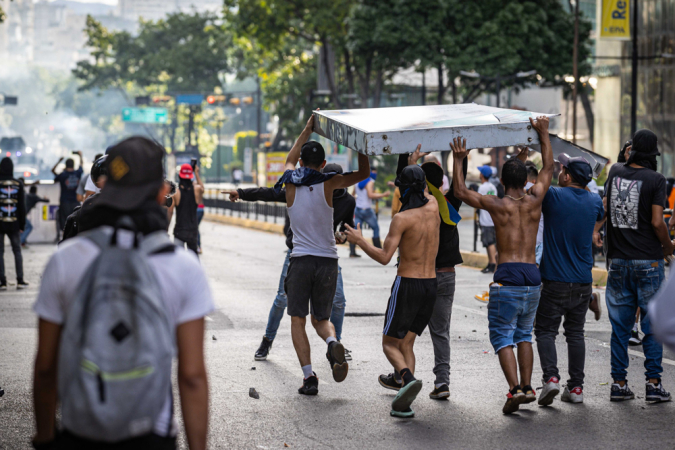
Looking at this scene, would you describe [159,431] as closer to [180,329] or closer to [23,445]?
[180,329]

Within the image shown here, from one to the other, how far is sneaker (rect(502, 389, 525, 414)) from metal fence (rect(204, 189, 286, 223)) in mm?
21361

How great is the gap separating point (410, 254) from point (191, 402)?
3.33 m

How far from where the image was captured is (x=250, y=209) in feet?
104

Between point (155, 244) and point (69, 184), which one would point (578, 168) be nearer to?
point (155, 244)

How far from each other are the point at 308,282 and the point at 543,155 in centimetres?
199

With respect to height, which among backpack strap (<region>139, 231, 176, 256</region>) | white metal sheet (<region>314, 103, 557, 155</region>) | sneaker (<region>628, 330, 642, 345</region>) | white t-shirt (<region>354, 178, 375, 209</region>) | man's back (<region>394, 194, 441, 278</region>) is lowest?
sneaker (<region>628, 330, 642, 345</region>)

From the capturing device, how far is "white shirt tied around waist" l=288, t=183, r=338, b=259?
637cm

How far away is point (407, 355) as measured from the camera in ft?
19.9

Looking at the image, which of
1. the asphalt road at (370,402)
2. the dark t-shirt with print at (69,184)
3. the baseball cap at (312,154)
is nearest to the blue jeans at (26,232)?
the dark t-shirt with print at (69,184)

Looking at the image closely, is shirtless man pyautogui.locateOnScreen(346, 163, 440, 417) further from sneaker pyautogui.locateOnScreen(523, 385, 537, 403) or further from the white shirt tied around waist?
sneaker pyautogui.locateOnScreen(523, 385, 537, 403)

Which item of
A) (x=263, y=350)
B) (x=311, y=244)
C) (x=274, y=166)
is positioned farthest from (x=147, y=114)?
(x=311, y=244)

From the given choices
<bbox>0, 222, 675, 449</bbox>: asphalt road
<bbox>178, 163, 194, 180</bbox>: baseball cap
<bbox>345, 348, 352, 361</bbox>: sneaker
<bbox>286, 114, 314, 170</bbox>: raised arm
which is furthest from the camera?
<bbox>178, 163, 194, 180</bbox>: baseball cap

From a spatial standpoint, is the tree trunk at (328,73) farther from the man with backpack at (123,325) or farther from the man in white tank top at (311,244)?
the man with backpack at (123,325)

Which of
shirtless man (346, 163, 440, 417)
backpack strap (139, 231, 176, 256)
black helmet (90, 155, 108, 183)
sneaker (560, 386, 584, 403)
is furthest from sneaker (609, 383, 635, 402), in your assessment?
backpack strap (139, 231, 176, 256)
